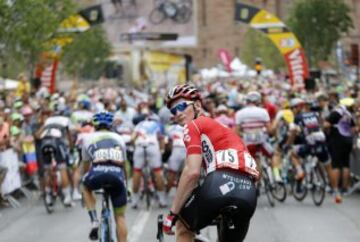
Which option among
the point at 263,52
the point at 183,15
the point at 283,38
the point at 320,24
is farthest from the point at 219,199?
the point at 183,15

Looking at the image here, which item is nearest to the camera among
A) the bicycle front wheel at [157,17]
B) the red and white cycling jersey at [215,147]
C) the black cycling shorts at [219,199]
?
the black cycling shorts at [219,199]

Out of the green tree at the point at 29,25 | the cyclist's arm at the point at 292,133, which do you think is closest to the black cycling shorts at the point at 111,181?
the cyclist's arm at the point at 292,133

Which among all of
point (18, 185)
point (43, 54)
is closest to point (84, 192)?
point (18, 185)

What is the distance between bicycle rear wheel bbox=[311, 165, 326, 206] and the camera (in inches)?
673

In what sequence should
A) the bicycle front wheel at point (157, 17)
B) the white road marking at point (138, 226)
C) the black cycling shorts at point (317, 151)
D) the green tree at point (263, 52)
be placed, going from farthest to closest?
the bicycle front wheel at point (157, 17) < the green tree at point (263, 52) < the black cycling shorts at point (317, 151) < the white road marking at point (138, 226)

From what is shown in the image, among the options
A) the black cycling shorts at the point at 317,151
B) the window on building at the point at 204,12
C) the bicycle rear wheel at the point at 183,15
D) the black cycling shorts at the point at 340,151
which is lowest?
the window on building at the point at 204,12

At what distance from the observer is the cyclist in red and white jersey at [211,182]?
7.11m

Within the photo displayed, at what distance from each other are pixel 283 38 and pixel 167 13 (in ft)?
230

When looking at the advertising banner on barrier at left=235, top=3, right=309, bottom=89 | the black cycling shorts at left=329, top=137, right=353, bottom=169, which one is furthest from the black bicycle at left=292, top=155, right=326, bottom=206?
the advertising banner on barrier at left=235, top=3, right=309, bottom=89

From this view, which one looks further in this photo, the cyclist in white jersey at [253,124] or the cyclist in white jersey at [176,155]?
the cyclist in white jersey at [176,155]

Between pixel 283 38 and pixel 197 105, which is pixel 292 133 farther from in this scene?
pixel 283 38

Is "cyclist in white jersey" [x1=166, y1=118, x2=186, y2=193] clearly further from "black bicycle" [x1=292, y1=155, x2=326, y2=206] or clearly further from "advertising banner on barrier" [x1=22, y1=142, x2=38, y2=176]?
"advertising banner on barrier" [x1=22, y1=142, x2=38, y2=176]

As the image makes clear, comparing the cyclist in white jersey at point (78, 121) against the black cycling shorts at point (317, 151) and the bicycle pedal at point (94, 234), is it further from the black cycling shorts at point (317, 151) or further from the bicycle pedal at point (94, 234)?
the bicycle pedal at point (94, 234)

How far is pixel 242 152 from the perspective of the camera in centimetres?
734
